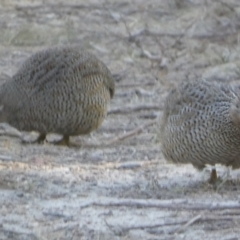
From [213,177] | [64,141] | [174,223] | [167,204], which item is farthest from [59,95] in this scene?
[174,223]

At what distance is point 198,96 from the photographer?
8023 mm

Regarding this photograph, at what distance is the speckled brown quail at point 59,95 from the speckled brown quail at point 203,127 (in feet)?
7.09

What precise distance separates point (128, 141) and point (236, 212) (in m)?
3.47

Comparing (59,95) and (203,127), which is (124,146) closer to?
(59,95)

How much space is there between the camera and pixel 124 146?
10.2 metres

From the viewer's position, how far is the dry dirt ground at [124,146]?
6949 mm

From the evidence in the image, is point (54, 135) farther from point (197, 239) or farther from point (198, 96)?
point (197, 239)

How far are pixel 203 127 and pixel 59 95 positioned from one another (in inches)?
110

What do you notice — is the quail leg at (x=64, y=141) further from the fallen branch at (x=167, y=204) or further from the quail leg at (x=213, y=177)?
the fallen branch at (x=167, y=204)

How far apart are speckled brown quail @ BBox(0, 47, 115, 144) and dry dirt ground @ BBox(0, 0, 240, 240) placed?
22 cm

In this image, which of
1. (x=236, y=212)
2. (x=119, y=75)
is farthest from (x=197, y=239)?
(x=119, y=75)

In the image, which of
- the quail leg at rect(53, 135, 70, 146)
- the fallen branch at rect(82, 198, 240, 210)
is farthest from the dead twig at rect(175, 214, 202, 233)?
the quail leg at rect(53, 135, 70, 146)

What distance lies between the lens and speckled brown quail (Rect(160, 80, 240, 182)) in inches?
302

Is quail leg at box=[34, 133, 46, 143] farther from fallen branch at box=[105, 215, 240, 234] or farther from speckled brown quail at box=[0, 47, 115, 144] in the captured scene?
fallen branch at box=[105, 215, 240, 234]
